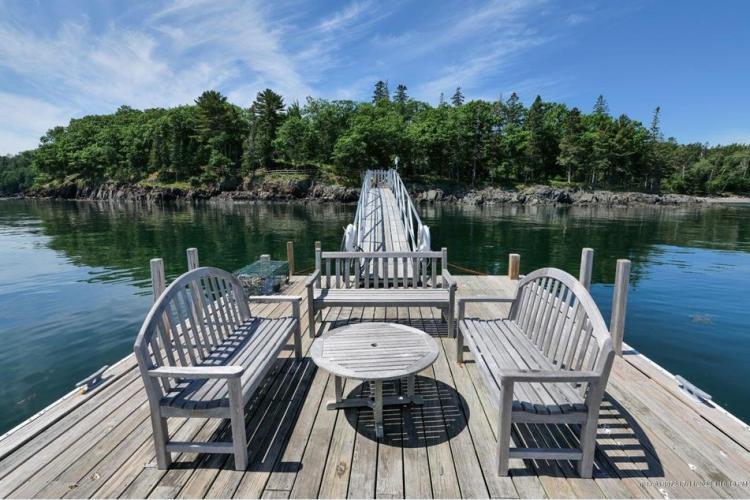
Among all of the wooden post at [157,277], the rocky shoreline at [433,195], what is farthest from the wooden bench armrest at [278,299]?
the rocky shoreline at [433,195]

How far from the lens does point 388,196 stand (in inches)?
937

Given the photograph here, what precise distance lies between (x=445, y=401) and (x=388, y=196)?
21017 millimetres

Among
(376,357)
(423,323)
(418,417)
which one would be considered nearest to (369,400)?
(418,417)

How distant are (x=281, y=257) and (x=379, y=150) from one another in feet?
141

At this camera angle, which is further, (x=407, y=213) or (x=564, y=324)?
(x=407, y=213)

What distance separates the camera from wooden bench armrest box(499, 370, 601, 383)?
2.27 meters

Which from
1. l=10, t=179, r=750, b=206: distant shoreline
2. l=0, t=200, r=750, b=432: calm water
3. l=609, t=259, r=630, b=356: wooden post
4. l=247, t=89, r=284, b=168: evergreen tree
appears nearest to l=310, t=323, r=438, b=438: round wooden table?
l=609, t=259, r=630, b=356: wooden post

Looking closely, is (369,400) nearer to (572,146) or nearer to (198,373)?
(198,373)

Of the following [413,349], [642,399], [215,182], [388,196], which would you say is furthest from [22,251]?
[215,182]

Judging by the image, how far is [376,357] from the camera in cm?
298

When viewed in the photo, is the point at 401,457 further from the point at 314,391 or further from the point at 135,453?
the point at 135,453

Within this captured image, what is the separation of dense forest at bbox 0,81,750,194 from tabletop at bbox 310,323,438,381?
2050 inches

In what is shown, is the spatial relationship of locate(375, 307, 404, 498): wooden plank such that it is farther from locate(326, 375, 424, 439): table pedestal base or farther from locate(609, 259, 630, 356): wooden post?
locate(609, 259, 630, 356): wooden post

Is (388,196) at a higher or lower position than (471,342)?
higher
